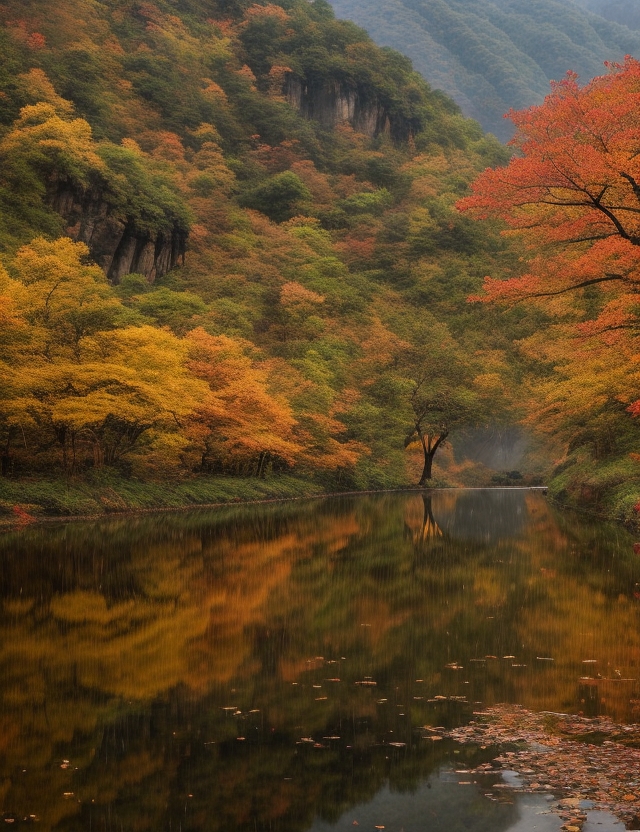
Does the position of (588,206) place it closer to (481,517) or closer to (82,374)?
(481,517)

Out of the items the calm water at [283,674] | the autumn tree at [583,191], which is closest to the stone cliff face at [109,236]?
the autumn tree at [583,191]

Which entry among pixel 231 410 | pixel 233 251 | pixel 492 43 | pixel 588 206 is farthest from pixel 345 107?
pixel 588 206

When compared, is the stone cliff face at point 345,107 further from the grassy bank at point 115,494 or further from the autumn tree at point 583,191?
the autumn tree at point 583,191

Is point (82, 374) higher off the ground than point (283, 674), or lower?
higher

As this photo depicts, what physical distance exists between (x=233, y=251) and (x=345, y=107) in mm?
41348

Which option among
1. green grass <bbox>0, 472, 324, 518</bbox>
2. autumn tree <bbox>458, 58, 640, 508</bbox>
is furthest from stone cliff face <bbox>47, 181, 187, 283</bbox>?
autumn tree <bbox>458, 58, 640, 508</bbox>

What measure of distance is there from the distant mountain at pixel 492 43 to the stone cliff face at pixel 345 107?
5264 cm

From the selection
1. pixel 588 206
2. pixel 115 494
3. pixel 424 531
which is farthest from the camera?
pixel 115 494

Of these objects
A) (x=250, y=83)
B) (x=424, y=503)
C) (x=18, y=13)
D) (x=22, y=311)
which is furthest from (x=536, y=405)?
(x=250, y=83)

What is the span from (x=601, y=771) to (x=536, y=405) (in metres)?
32.5

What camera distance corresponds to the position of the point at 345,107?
106 meters

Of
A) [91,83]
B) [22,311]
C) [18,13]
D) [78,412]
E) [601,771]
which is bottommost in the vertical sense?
[601,771]

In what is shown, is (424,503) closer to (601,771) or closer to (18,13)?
(601,771)

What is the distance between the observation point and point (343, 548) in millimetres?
21625
